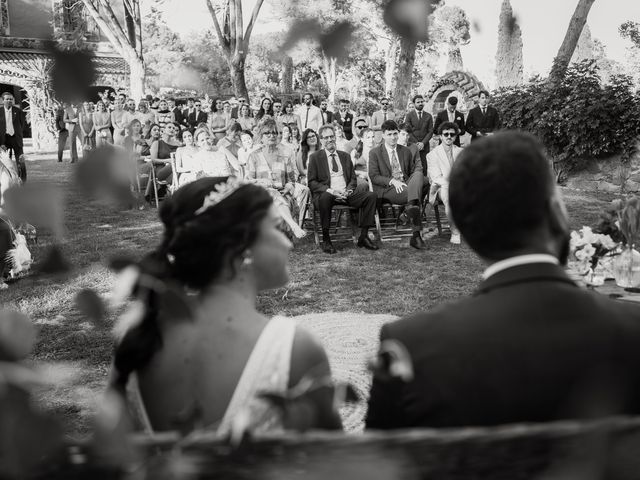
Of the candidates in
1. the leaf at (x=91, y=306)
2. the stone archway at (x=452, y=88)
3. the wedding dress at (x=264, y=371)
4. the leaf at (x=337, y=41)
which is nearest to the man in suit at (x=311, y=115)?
the stone archway at (x=452, y=88)

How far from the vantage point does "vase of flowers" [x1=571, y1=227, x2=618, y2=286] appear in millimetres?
3709

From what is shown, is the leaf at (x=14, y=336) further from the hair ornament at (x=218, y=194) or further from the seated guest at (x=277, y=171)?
the seated guest at (x=277, y=171)

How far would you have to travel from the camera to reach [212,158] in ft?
31.0

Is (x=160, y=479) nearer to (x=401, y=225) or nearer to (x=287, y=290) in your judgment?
(x=287, y=290)

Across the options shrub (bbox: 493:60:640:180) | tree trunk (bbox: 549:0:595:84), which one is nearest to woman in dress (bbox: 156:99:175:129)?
shrub (bbox: 493:60:640:180)

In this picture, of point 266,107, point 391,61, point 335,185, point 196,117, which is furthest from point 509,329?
point 391,61

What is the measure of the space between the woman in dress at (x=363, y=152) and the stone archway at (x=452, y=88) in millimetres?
5455

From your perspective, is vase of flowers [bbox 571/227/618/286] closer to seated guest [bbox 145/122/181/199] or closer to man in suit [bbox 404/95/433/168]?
seated guest [bbox 145/122/181/199]

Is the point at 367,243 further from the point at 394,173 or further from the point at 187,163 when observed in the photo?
the point at 187,163

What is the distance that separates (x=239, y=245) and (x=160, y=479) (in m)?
0.96

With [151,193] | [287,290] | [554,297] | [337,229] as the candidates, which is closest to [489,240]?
[554,297]

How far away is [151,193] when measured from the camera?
11461 mm

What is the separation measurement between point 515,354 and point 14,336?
0.89 m

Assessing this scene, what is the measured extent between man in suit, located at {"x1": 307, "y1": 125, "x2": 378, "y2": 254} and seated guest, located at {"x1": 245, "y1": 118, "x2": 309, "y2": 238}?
256 mm
